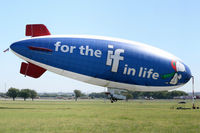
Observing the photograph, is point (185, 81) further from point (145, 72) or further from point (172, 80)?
point (145, 72)

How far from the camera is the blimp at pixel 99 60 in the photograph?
95.3ft

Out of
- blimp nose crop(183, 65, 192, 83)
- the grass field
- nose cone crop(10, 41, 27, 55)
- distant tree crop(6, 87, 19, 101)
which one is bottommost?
distant tree crop(6, 87, 19, 101)

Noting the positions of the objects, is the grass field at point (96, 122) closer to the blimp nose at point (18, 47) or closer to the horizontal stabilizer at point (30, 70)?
the horizontal stabilizer at point (30, 70)

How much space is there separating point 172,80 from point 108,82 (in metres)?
8.00

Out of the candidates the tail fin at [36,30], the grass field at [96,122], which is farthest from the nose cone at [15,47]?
the grass field at [96,122]

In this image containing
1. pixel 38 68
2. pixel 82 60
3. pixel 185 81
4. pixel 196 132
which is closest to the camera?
pixel 196 132

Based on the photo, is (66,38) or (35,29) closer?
(66,38)

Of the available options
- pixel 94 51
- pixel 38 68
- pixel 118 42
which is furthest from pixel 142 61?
pixel 38 68

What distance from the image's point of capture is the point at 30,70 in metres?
31.5

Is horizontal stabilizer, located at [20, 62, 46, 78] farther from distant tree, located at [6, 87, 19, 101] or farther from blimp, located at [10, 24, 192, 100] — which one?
distant tree, located at [6, 87, 19, 101]

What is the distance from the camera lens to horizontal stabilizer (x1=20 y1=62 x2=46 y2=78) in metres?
31.5

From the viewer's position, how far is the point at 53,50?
2912 centimetres

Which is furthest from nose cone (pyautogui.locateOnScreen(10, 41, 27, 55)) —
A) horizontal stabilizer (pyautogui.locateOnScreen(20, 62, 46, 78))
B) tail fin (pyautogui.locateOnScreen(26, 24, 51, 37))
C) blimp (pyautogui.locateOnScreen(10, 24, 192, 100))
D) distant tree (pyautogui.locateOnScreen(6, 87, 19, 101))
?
distant tree (pyautogui.locateOnScreen(6, 87, 19, 101))

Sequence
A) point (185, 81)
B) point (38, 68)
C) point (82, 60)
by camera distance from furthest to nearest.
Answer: point (185, 81) < point (38, 68) < point (82, 60)
